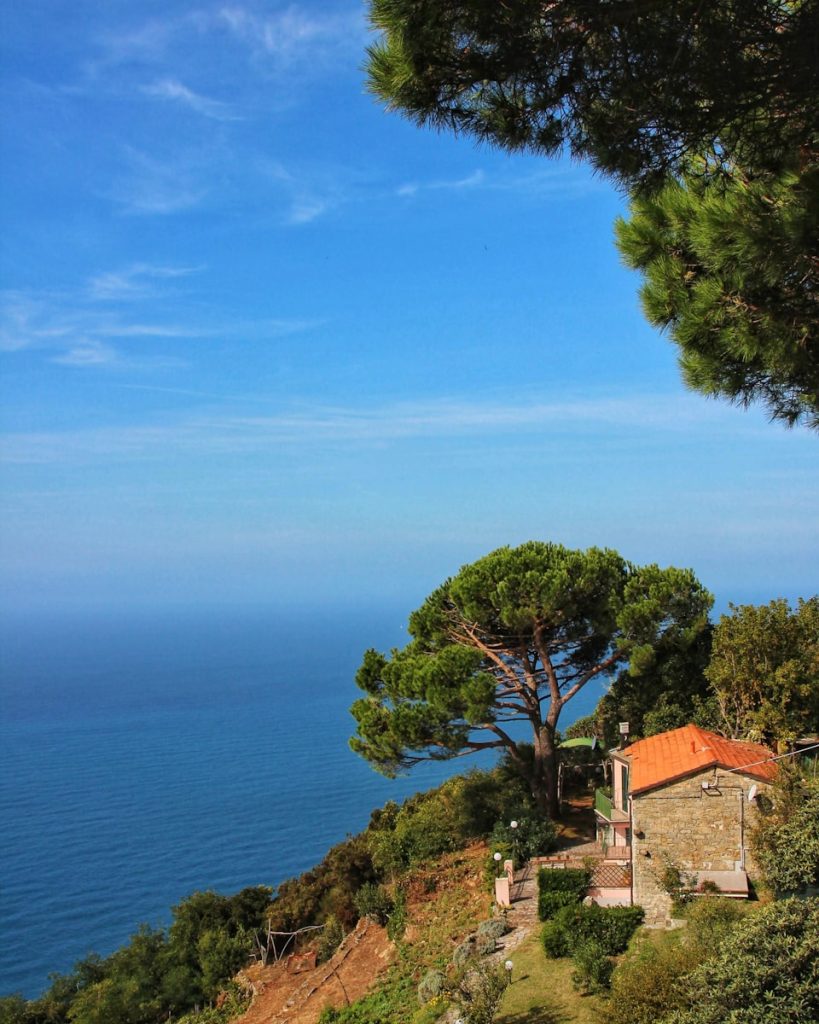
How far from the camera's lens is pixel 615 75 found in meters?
7.56

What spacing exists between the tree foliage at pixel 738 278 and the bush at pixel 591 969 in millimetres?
9957

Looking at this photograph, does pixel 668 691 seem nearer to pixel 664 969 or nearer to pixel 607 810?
pixel 607 810

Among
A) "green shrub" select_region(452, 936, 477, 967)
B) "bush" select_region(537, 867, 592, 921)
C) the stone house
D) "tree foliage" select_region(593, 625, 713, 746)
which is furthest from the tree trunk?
the stone house

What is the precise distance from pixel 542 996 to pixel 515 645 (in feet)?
36.4

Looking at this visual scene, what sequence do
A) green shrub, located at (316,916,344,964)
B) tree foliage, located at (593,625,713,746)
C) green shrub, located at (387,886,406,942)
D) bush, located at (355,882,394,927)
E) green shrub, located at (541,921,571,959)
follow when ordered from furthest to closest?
tree foliage, located at (593,625,713,746), green shrub, located at (316,916,344,964), bush, located at (355,882,394,927), green shrub, located at (387,886,406,942), green shrub, located at (541,921,571,959)

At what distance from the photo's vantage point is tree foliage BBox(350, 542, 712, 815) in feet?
73.4

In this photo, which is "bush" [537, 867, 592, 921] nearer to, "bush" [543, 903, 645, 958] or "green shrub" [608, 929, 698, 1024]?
"bush" [543, 903, 645, 958]

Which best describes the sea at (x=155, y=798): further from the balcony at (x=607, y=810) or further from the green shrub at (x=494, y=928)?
the balcony at (x=607, y=810)

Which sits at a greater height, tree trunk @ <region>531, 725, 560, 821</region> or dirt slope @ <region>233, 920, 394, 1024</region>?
tree trunk @ <region>531, 725, 560, 821</region>

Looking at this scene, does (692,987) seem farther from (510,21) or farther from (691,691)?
(691,691)

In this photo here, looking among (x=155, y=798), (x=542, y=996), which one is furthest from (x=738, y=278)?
(x=155, y=798)

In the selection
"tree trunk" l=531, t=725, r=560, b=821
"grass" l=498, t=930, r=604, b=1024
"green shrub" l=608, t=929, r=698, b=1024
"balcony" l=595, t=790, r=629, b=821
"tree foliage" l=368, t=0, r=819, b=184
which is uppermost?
"tree foliage" l=368, t=0, r=819, b=184

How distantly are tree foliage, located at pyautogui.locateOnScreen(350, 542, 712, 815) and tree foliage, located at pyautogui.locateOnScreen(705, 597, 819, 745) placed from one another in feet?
5.31

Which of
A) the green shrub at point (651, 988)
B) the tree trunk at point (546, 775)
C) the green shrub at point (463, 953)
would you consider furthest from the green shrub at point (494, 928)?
the tree trunk at point (546, 775)
